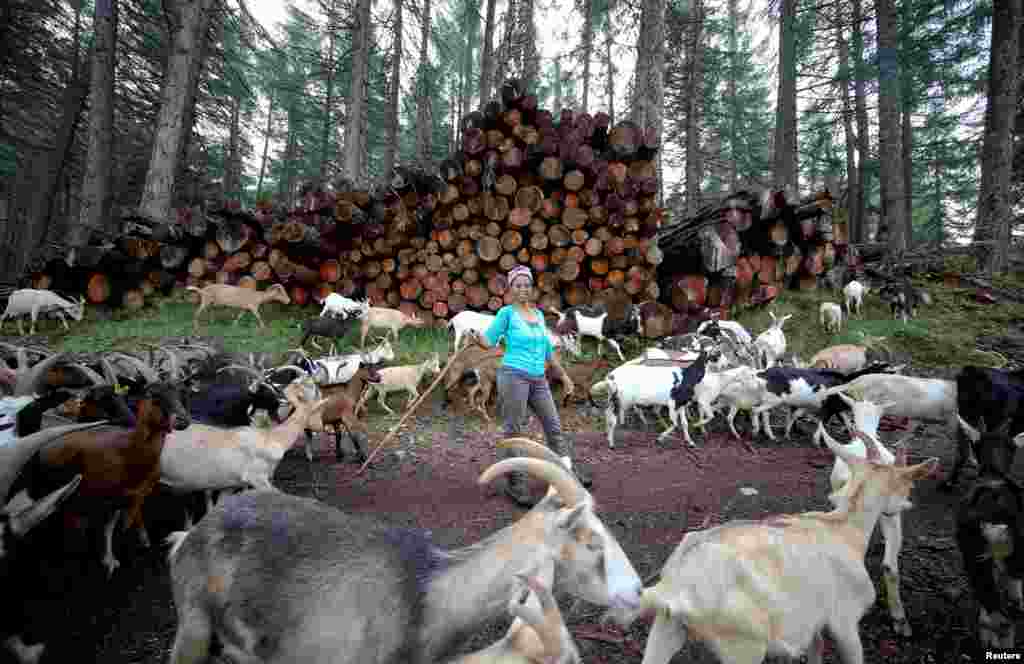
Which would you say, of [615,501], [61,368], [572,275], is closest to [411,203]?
[572,275]

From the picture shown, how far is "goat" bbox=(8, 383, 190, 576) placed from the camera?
9.49 feet

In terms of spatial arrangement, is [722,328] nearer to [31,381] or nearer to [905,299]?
[905,299]

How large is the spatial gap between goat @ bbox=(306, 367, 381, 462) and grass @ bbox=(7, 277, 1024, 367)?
8.58 ft

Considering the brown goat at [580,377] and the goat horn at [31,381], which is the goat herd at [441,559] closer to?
the goat horn at [31,381]

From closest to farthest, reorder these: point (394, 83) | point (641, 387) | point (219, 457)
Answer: point (219, 457) → point (641, 387) → point (394, 83)

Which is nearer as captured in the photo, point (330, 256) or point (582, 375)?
point (582, 375)

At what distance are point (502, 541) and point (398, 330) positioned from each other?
8.48 meters

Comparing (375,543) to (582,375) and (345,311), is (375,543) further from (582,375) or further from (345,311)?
(345,311)

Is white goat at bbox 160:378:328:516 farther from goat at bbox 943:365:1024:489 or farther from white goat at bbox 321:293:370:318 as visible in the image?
goat at bbox 943:365:1024:489

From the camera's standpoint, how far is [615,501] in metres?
4.46

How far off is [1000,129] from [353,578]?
54.7ft

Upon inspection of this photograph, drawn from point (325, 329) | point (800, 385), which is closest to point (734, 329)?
point (800, 385)

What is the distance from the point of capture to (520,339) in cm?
448

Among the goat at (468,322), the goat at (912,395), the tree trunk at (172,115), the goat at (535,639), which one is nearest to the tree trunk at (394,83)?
the tree trunk at (172,115)
